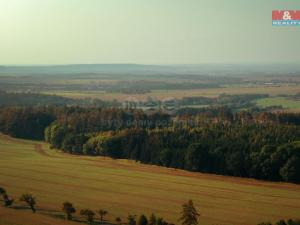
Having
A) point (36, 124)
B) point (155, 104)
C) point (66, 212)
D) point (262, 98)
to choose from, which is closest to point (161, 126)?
point (36, 124)

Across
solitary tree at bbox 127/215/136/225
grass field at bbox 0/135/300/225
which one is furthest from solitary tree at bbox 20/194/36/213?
solitary tree at bbox 127/215/136/225

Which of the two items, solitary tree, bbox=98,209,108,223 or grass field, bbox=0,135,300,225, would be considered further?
grass field, bbox=0,135,300,225

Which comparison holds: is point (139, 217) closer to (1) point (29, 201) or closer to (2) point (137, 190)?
(1) point (29, 201)

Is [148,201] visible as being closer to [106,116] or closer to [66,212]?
[66,212]

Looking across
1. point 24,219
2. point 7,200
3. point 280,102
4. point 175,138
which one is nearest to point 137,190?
point 7,200

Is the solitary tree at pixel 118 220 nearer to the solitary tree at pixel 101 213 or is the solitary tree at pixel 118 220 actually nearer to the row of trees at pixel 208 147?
the solitary tree at pixel 101 213

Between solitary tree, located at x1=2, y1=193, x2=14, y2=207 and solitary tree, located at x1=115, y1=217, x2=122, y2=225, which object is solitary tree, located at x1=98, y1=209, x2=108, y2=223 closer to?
solitary tree, located at x1=115, y1=217, x2=122, y2=225

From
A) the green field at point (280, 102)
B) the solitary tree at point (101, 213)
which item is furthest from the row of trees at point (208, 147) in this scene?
the green field at point (280, 102)
